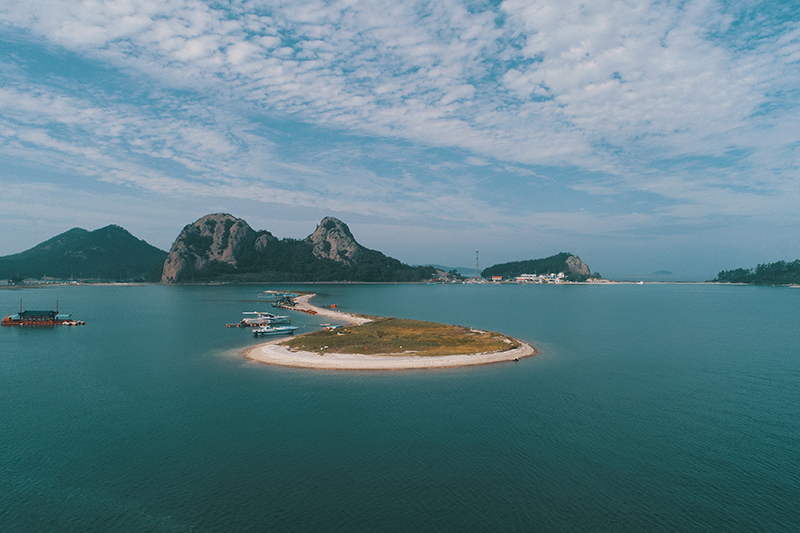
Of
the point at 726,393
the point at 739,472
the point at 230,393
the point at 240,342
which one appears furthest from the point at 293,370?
the point at 726,393

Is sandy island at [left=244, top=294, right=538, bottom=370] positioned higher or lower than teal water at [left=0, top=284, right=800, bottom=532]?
higher

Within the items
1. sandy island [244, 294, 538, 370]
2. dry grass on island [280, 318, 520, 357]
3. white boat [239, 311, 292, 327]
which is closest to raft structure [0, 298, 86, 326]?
white boat [239, 311, 292, 327]

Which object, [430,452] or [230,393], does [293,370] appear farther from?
[430,452]

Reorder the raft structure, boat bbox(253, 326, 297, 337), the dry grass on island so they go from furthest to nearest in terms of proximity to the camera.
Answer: the raft structure, boat bbox(253, 326, 297, 337), the dry grass on island

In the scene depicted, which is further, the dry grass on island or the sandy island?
the dry grass on island

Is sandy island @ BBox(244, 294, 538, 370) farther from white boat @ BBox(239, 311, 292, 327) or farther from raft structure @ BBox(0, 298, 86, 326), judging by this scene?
raft structure @ BBox(0, 298, 86, 326)

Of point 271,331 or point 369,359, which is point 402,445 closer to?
point 369,359
